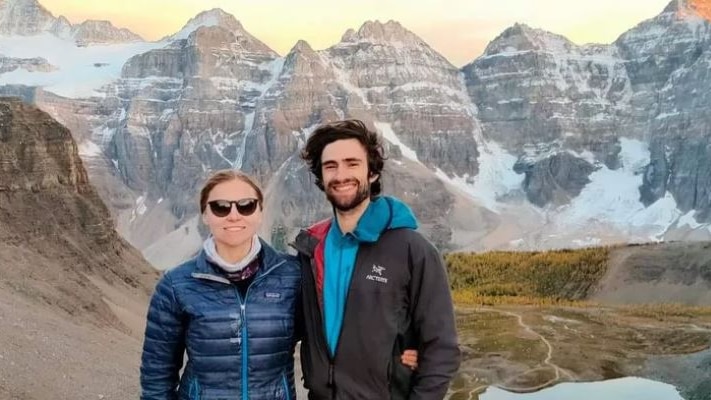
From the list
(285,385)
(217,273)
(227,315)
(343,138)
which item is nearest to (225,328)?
(227,315)

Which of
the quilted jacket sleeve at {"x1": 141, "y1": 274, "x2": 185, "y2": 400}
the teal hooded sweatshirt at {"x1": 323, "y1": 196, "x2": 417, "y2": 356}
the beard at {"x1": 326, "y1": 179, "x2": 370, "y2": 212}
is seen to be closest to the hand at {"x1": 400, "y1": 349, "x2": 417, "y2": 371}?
the teal hooded sweatshirt at {"x1": 323, "y1": 196, "x2": 417, "y2": 356}

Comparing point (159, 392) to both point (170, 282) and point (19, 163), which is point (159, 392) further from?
point (19, 163)

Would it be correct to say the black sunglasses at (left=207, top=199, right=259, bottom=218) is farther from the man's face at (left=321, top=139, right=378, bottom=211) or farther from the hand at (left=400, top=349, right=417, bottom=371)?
the hand at (left=400, top=349, right=417, bottom=371)

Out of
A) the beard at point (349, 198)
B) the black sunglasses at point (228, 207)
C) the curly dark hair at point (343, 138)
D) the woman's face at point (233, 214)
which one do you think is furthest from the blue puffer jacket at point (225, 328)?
the curly dark hair at point (343, 138)

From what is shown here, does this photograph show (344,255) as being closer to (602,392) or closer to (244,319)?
(244,319)

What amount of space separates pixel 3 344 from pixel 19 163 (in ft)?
59.2

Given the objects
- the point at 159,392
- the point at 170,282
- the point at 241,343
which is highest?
the point at 170,282

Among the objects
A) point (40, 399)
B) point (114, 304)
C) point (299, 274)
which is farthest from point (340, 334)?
point (114, 304)

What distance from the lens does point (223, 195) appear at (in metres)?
5.64

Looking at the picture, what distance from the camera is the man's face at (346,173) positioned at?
5.43 metres

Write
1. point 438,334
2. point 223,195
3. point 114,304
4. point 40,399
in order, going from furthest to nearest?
point 114,304 < point 40,399 < point 223,195 < point 438,334

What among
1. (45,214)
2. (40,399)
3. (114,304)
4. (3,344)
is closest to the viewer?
(40,399)

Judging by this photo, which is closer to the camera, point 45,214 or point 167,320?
point 167,320

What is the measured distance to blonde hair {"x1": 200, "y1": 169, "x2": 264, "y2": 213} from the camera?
572 centimetres
